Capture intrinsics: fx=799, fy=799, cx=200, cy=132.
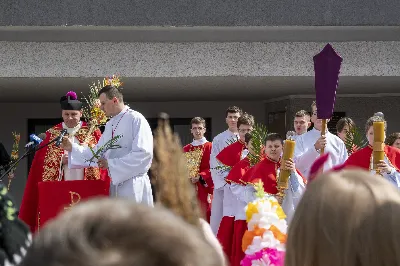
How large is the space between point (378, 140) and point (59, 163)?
312 cm

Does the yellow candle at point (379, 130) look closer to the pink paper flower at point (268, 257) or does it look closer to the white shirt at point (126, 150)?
the white shirt at point (126, 150)

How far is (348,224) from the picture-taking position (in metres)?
1.50

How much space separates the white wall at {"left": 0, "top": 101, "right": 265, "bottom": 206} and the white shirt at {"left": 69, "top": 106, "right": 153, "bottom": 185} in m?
8.73

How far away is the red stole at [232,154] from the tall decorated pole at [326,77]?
428cm

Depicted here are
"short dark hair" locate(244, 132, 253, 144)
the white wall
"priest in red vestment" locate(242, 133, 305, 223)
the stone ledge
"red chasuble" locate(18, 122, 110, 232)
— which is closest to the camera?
"priest in red vestment" locate(242, 133, 305, 223)

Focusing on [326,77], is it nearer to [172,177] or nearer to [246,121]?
[172,177]

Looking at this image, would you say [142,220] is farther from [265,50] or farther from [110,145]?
[265,50]

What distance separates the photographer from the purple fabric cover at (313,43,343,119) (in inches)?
187

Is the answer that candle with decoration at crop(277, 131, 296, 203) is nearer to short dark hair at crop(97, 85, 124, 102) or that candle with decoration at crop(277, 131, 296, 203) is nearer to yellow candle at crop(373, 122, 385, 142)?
yellow candle at crop(373, 122, 385, 142)

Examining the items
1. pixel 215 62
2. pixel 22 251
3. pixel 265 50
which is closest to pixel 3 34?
pixel 215 62

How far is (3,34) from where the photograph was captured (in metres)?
10.9

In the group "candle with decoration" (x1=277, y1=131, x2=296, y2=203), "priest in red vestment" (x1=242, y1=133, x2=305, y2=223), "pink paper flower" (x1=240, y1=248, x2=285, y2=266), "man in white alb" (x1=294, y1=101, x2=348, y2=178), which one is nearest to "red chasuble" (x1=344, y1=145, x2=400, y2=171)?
"priest in red vestment" (x1=242, y1=133, x2=305, y2=223)

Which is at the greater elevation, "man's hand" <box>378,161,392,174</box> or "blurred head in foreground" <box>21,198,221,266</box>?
"blurred head in foreground" <box>21,198,221,266</box>

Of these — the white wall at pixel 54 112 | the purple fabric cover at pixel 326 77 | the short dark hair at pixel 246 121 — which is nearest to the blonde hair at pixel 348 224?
the purple fabric cover at pixel 326 77
